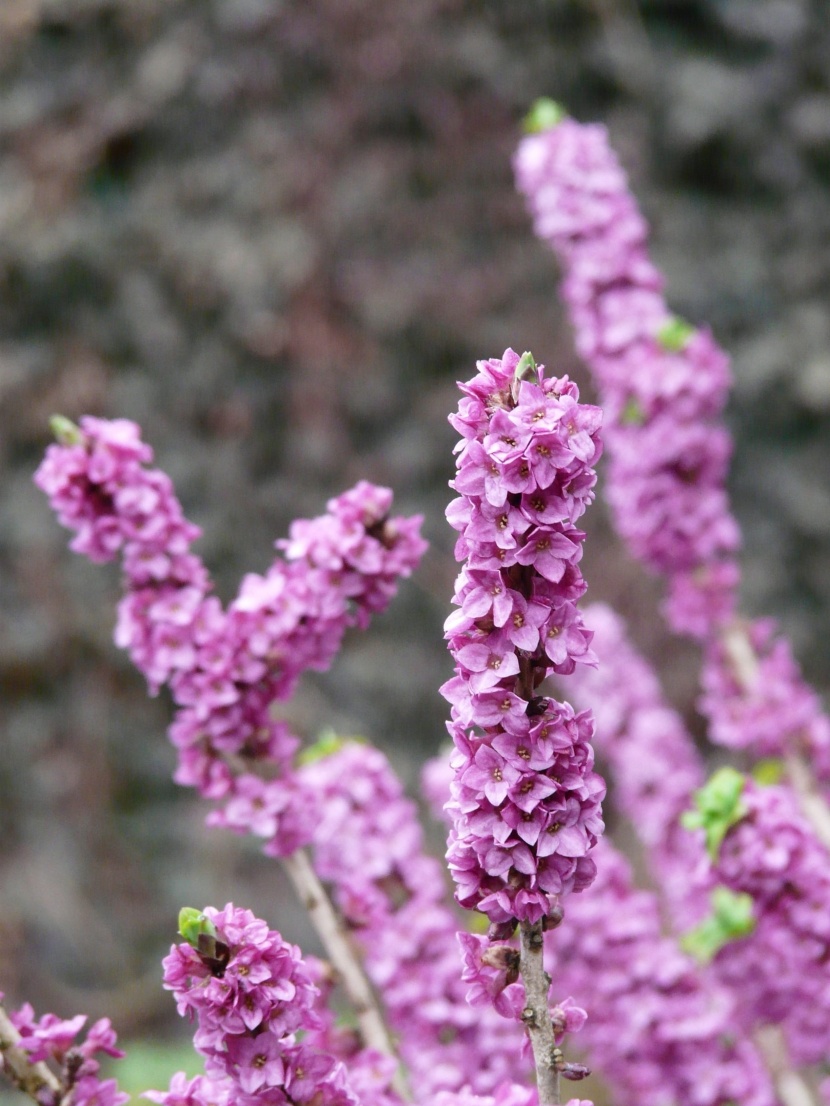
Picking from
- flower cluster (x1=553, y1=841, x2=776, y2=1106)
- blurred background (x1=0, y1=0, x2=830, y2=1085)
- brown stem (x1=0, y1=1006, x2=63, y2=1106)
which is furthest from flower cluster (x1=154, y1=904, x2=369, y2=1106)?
blurred background (x1=0, y1=0, x2=830, y2=1085)

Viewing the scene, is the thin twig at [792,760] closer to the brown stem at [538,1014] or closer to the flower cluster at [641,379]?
the flower cluster at [641,379]

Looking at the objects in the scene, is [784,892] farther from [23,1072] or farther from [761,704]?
[23,1072]

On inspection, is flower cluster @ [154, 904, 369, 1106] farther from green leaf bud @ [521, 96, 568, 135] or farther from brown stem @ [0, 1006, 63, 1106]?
green leaf bud @ [521, 96, 568, 135]

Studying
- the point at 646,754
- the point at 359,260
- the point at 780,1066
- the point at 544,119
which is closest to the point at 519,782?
the point at 780,1066

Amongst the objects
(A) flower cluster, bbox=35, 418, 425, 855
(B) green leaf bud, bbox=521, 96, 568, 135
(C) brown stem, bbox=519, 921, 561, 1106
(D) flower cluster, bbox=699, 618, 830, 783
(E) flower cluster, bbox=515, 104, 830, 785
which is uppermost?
(B) green leaf bud, bbox=521, 96, 568, 135

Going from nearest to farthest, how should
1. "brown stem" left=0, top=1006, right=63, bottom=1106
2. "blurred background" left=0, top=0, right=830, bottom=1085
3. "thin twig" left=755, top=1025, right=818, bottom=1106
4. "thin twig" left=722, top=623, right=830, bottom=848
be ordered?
"brown stem" left=0, top=1006, right=63, bottom=1106 → "thin twig" left=755, top=1025, right=818, bottom=1106 → "thin twig" left=722, top=623, right=830, bottom=848 → "blurred background" left=0, top=0, right=830, bottom=1085

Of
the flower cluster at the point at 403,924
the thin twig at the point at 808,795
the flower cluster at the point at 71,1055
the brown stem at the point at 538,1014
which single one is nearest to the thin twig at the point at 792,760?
the thin twig at the point at 808,795

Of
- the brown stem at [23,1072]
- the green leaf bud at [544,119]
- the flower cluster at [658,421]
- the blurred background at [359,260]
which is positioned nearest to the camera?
the brown stem at [23,1072]

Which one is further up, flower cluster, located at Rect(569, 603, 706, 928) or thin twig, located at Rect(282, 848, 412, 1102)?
flower cluster, located at Rect(569, 603, 706, 928)
